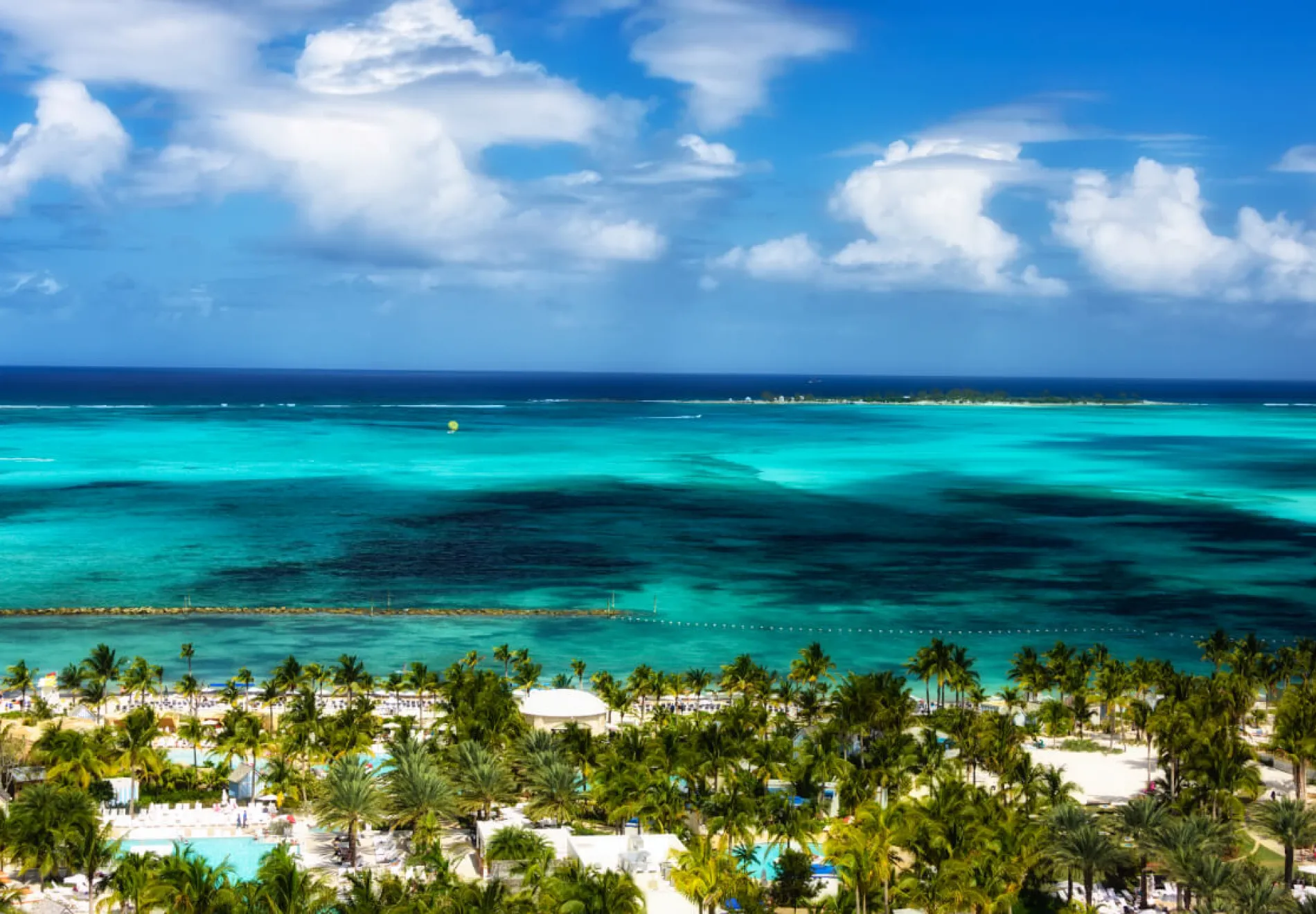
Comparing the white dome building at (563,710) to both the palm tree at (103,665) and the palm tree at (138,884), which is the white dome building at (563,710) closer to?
the palm tree at (103,665)

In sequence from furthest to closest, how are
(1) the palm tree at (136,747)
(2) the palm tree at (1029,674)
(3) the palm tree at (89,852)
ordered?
(2) the palm tree at (1029,674), (1) the palm tree at (136,747), (3) the palm tree at (89,852)

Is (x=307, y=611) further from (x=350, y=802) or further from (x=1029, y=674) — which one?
(x=1029, y=674)

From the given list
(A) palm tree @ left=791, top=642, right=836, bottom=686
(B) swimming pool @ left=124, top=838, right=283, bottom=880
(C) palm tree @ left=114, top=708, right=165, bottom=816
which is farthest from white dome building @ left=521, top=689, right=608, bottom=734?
(C) palm tree @ left=114, top=708, right=165, bottom=816

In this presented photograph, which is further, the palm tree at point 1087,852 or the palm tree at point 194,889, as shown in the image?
the palm tree at point 1087,852

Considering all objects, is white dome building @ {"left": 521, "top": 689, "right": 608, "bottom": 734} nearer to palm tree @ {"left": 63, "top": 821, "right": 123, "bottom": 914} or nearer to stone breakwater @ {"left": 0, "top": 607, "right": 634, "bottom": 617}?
palm tree @ {"left": 63, "top": 821, "right": 123, "bottom": 914}

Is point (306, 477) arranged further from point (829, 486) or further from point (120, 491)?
point (829, 486)

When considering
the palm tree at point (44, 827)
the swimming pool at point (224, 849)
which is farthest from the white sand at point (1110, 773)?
the palm tree at point (44, 827)
